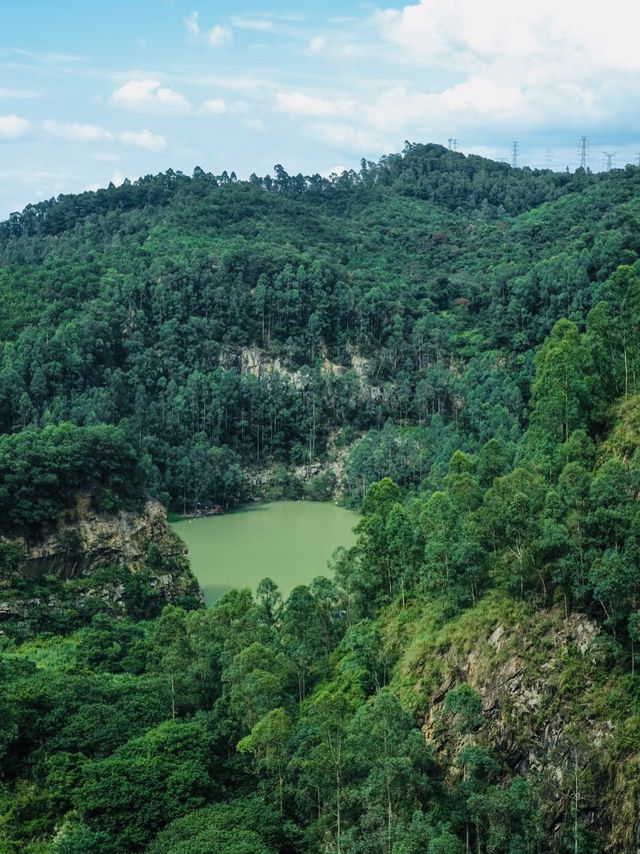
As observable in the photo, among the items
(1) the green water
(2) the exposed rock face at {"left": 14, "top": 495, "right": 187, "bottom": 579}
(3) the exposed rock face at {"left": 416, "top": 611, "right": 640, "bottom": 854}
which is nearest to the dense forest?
(3) the exposed rock face at {"left": 416, "top": 611, "right": 640, "bottom": 854}

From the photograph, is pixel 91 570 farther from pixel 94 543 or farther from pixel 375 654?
pixel 375 654

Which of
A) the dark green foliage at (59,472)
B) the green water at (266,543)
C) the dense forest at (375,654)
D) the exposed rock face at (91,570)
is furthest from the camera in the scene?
the green water at (266,543)

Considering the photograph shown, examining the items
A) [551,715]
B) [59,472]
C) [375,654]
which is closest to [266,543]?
[59,472]

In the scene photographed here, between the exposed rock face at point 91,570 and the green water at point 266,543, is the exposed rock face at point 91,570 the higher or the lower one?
the higher one

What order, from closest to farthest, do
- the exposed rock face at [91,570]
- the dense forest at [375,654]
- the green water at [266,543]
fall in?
the dense forest at [375,654] → the exposed rock face at [91,570] → the green water at [266,543]

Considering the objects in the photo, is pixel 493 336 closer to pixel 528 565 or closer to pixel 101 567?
pixel 101 567

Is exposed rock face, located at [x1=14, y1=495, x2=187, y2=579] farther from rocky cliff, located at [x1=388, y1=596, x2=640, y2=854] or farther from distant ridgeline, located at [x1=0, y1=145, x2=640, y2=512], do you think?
rocky cliff, located at [x1=388, y1=596, x2=640, y2=854]

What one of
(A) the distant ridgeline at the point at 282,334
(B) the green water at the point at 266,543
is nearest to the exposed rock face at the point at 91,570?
(B) the green water at the point at 266,543

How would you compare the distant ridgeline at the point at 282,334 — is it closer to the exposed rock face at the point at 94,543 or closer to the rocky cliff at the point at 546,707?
the exposed rock face at the point at 94,543
